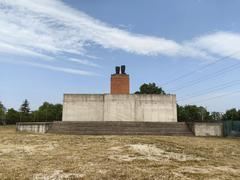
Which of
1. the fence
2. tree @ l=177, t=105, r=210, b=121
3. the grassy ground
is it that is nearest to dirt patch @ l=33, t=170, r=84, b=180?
the grassy ground

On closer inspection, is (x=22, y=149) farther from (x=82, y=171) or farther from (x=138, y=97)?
(x=138, y=97)

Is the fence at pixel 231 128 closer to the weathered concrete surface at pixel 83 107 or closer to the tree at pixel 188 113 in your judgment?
the weathered concrete surface at pixel 83 107

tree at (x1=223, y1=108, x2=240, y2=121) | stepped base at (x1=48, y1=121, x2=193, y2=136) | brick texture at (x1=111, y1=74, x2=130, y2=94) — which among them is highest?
brick texture at (x1=111, y1=74, x2=130, y2=94)

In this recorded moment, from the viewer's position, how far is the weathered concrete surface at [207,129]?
72.7 ft

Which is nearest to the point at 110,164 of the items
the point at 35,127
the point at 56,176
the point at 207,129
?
the point at 56,176

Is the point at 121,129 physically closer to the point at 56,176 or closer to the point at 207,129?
the point at 207,129

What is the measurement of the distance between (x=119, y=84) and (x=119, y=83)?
128 mm

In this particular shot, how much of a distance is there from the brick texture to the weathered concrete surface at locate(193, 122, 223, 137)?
10493mm

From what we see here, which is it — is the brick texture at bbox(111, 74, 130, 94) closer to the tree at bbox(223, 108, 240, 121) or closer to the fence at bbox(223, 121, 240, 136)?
the fence at bbox(223, 121, 240, 136)

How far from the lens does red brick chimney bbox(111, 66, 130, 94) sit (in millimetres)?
29759

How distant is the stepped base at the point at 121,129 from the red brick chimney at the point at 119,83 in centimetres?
633

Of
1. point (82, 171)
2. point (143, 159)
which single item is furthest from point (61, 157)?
point (143, 159)

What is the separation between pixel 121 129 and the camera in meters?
22.4

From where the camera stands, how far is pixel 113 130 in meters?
22.2
